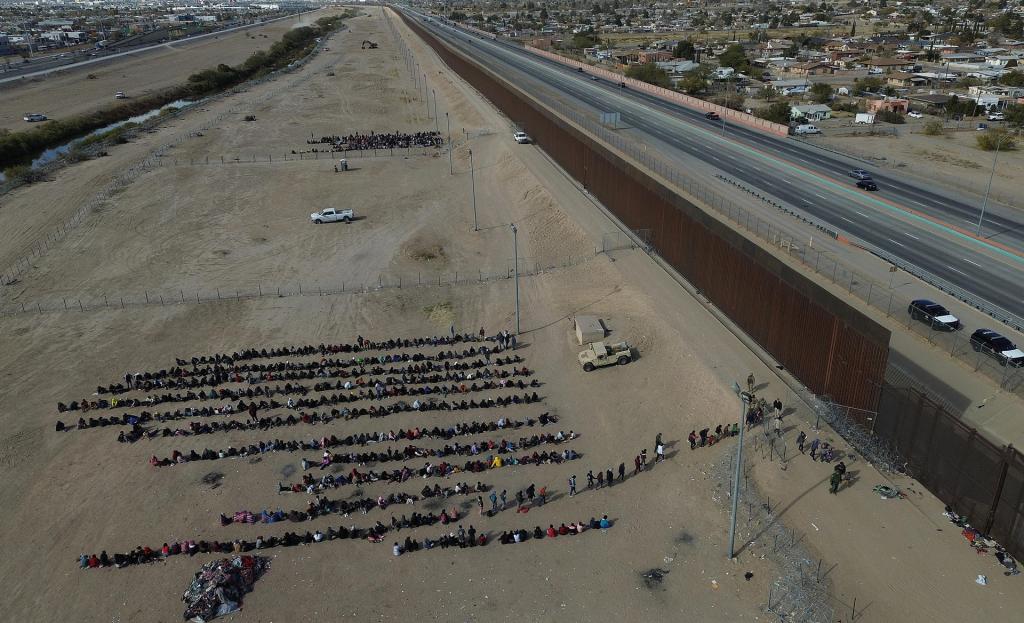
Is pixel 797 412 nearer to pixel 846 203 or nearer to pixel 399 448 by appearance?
pixel 399 448

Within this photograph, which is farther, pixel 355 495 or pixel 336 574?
pixel 355 495

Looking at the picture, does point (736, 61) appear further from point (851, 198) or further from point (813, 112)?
point (851, 198)

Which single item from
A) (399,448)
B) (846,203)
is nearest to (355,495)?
(399,448)

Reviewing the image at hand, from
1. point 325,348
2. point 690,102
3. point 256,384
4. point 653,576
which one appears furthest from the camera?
point 690,102

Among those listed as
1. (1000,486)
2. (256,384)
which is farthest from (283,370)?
(1000,486)

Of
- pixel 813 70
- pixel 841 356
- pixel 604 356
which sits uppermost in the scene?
pixel 813 70

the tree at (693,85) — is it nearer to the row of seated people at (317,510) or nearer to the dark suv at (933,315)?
the dark suv at (933,315)

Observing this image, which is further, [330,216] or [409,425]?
[330,216]
